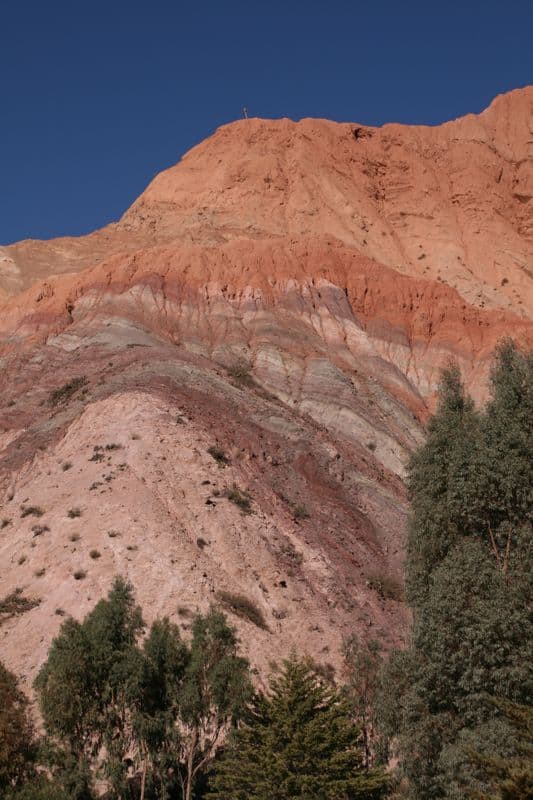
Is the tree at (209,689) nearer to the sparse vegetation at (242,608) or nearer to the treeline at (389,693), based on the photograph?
the treeline at (389,693)

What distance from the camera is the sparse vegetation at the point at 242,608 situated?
32.3 metres

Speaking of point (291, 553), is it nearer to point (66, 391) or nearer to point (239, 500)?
point (239, 500)

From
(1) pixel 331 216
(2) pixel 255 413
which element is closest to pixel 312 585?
(2) pixel 255 413

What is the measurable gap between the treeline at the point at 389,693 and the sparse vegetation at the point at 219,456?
53.5ft

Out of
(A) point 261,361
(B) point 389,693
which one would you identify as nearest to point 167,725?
(B) point 389,693

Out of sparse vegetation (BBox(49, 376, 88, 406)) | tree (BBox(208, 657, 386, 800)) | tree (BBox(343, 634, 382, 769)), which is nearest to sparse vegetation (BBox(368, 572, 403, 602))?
tree (BBox(343, 634, 382, 769))

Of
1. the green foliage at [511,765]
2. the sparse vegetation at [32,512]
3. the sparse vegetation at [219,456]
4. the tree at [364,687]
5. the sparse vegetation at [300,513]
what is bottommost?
the green foliage at [511,765]

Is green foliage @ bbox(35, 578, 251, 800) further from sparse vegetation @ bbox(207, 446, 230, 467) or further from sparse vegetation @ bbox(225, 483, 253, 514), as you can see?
sparse vegetation @ bbox(207, 446, 230, 467)

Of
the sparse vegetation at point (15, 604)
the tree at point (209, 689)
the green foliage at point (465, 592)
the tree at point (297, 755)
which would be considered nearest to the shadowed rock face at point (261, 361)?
the sparse vegetation at point (15, 604)

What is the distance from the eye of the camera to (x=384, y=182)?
96750mm

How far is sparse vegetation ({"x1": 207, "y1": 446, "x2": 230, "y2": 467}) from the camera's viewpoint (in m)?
40.7

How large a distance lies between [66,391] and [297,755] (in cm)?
3363

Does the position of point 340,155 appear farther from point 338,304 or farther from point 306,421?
point 306,421

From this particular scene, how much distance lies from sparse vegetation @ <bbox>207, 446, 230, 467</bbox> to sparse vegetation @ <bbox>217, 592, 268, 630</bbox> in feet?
27.9
